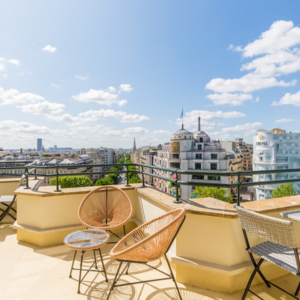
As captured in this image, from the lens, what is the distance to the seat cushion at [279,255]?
1556 mm

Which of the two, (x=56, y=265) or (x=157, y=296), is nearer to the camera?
(x=157, y=296)

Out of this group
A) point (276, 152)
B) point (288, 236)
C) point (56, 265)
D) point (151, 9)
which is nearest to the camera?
point (288, 236)

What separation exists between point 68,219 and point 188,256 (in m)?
2.21

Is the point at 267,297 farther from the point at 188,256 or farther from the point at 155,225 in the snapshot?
the point at 155,225

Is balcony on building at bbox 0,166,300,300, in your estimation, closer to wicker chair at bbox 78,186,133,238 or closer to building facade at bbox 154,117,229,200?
wicker chair at bbox 78,186,133,238

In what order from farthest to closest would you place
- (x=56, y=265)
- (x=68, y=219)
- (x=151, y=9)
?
(x=151, y=9) < (x=68, y=219) < (x=56, y=265)

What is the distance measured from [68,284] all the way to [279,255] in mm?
2231

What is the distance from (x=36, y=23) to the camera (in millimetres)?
5438

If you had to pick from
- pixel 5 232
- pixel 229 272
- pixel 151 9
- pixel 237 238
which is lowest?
pixel 5 232

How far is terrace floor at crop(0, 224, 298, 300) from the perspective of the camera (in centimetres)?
201

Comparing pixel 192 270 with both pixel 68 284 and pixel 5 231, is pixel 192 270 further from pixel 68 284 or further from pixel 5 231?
pixel 5 231

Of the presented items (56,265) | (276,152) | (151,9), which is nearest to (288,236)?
(56,265)

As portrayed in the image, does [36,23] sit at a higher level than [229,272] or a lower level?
higher

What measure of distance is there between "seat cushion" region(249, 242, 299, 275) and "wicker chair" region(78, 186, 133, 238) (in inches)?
65.3
